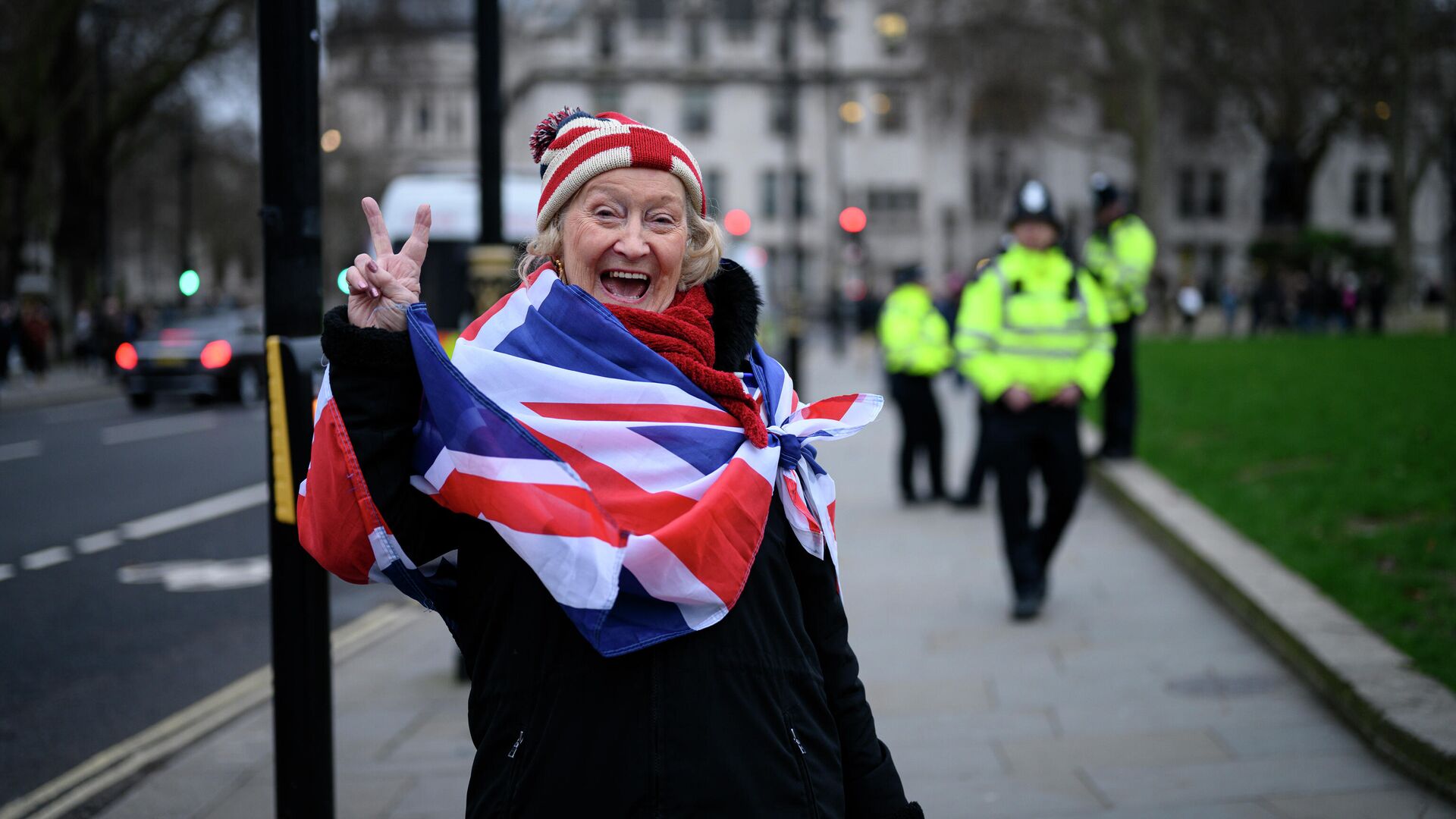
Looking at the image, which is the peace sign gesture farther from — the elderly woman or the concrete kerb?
the concrete kerb

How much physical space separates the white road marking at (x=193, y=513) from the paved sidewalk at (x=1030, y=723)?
12.8 ft

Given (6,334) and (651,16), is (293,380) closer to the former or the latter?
(6,334)

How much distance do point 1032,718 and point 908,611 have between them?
197 cm

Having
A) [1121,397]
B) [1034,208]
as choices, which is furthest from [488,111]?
[1121,397]

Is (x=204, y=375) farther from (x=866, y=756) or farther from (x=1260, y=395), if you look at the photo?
(x=866, y=756)

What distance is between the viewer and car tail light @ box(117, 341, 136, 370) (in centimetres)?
2303

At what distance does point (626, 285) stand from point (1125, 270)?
867 centimetres

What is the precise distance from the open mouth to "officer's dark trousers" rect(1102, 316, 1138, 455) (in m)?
8.69

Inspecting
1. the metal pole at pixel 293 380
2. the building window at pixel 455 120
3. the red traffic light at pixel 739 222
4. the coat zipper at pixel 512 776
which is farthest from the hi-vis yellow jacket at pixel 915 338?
the building window at pixel 455 120

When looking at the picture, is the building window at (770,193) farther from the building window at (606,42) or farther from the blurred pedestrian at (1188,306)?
the blurred pedestrian at (1188,306)

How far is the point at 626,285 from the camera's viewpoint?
7.66ft

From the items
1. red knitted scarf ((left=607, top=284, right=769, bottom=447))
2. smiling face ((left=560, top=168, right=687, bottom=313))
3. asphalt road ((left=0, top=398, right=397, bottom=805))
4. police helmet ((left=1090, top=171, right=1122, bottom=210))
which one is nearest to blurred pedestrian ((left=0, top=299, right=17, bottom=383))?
asphalt road ((left=0, top=398, right=397, bottom=805))

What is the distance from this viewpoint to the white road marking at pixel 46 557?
8.74m

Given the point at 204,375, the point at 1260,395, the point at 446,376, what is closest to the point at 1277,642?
the point at 446,376
